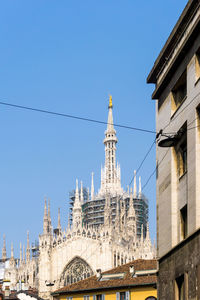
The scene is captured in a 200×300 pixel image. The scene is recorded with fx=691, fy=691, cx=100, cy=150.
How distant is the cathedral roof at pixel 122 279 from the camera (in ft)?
132

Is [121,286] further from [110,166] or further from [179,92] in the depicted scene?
[110,166]

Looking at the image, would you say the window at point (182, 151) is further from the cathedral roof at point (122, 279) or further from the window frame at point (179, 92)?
the cathedral roof at point (122, 279)

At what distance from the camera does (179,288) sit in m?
19.9

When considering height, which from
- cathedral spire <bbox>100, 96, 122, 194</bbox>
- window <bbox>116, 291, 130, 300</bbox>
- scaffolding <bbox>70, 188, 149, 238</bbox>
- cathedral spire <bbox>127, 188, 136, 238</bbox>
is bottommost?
window <bbox>116, 291, 130, 300</bbox>

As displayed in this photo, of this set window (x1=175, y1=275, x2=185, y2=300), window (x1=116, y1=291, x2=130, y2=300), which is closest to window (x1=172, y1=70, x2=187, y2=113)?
window (x1=175, y1=275, x2=185, y2=300)

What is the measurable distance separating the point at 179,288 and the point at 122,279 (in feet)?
73.7

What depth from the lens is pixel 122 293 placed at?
134 ft

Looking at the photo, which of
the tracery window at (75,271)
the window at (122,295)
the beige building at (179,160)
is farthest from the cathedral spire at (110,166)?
the beige building at (179,160)

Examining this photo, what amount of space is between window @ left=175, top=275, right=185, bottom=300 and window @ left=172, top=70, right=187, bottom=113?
17.9 ft

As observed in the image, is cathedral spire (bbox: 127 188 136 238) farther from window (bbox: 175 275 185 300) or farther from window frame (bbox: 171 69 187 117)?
window (bbox: 175 275 185 300)

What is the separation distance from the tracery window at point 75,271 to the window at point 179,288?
66413mm

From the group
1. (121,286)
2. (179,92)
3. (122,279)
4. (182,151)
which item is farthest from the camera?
(122,279)

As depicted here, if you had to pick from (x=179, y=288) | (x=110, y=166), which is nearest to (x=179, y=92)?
(x=179, y=288)

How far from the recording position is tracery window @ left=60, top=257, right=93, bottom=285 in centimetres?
8619
